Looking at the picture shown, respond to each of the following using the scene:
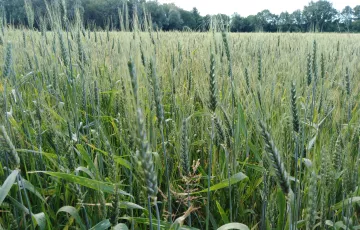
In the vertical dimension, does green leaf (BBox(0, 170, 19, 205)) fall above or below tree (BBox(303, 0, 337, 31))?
below

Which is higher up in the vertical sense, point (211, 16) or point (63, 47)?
point (211, 16)

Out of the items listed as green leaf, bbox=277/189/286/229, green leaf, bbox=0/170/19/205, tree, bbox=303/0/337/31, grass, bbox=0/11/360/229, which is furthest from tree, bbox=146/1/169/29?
green leaf, bbox=0/170/19/205

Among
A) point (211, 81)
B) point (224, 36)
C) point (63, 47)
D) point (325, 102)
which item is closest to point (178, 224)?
point (211, 81)

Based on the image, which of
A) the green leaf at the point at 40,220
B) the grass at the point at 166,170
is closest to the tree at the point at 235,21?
the grass at the point at 166,170

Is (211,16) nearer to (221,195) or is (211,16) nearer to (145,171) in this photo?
(221,195)

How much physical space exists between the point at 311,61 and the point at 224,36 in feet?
1.46

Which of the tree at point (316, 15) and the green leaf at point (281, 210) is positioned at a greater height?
the tree at point (316, 15)

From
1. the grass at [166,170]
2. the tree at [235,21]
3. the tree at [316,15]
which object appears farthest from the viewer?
the tree at [316,15]

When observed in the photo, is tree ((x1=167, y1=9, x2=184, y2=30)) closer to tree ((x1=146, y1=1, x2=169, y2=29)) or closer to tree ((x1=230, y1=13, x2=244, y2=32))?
tree ((x1=146, y1=1, x2=169, y2=29))

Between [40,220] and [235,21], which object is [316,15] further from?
[235,21]

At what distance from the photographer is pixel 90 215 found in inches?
39.6

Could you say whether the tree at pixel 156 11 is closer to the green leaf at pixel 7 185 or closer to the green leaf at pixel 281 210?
the green leaf at pixel 281 210

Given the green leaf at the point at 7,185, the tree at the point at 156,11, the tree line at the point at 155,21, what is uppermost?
the tree at the point at 156,11

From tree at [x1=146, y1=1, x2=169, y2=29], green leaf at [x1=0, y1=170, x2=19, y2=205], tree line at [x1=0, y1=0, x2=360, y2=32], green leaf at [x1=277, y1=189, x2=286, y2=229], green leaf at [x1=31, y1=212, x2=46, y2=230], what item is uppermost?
tree at [x1=146, y1=1, x2=169, y2=29]
